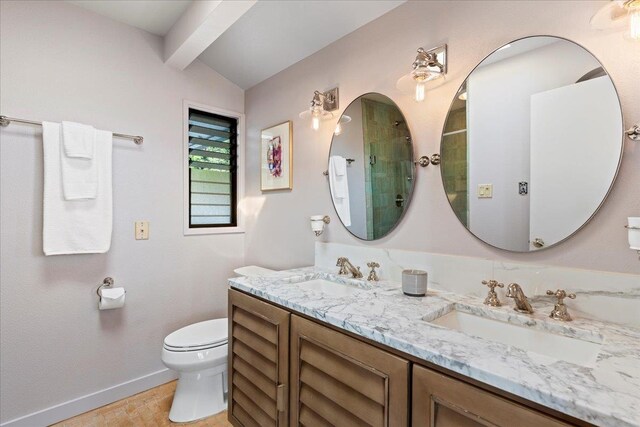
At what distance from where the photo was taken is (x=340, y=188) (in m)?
1.88

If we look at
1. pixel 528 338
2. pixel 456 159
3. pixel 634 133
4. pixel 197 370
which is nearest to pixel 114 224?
pixel 197 370

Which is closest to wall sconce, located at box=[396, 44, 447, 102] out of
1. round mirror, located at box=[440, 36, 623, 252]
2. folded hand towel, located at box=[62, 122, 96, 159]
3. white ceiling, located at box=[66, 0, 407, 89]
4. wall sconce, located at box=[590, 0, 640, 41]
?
round mirror, located at box=[440, 36, 623, 252]

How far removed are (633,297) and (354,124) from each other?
4.51ft

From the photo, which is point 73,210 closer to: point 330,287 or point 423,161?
point 330,287

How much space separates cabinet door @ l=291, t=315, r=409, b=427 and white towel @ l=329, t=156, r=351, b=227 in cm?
79

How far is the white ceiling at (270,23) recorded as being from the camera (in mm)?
1705

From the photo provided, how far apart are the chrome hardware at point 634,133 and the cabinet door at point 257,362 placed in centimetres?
130

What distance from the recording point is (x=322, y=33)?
6.18 feet

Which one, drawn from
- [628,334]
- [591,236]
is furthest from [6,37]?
[628,334]

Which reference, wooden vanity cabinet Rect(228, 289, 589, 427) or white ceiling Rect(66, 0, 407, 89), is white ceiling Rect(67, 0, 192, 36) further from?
wooden vanity cabinet Rect(228, 289, 589, 427)

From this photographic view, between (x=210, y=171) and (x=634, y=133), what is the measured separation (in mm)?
2458

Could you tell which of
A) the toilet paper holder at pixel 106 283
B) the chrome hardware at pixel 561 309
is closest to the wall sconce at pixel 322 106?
the chrome hardware at pixel 561 309

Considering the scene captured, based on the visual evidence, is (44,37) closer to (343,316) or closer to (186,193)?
(186,193)

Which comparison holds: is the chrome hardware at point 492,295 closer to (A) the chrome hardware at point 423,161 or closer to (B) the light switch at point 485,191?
(B) the light switch at point 485,191
